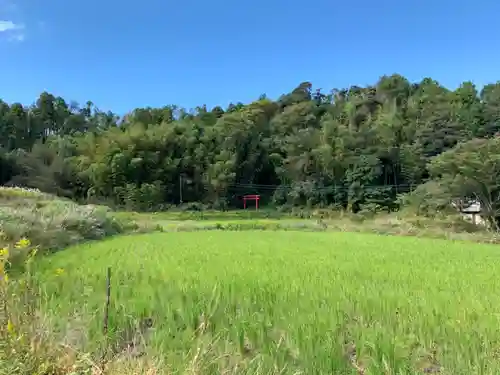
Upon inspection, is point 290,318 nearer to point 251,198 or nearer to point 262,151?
point 251,198

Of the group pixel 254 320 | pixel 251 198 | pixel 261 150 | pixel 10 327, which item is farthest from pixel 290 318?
pixel 261 150

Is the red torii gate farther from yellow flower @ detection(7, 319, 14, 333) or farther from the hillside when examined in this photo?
yellow flower @ detection(7, 319, 14, 333)

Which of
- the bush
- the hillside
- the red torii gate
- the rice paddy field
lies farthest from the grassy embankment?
the red torii gate

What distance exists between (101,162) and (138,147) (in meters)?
3.11

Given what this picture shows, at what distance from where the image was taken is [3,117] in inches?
1396

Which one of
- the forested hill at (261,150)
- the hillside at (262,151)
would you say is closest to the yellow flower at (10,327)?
the hillside at (262,151)

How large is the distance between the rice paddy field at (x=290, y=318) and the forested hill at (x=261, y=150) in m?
27.2

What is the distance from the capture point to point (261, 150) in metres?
38.7

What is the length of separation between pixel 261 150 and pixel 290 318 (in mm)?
35822

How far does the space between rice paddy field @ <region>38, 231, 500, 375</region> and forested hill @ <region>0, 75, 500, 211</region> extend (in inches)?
1072

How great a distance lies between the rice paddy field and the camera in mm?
2510

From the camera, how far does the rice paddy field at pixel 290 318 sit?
8.23 ft

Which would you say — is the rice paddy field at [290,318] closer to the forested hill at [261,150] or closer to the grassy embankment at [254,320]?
the grassy embankment at [254,320]

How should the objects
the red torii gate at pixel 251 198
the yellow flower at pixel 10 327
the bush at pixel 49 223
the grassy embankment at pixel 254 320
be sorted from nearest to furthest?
the yellow flower at pixel 10 327 → the grassy embankment at pixel 254 320 → the bush at pixel 49 223 → the red torii gate at pixel 251 198
